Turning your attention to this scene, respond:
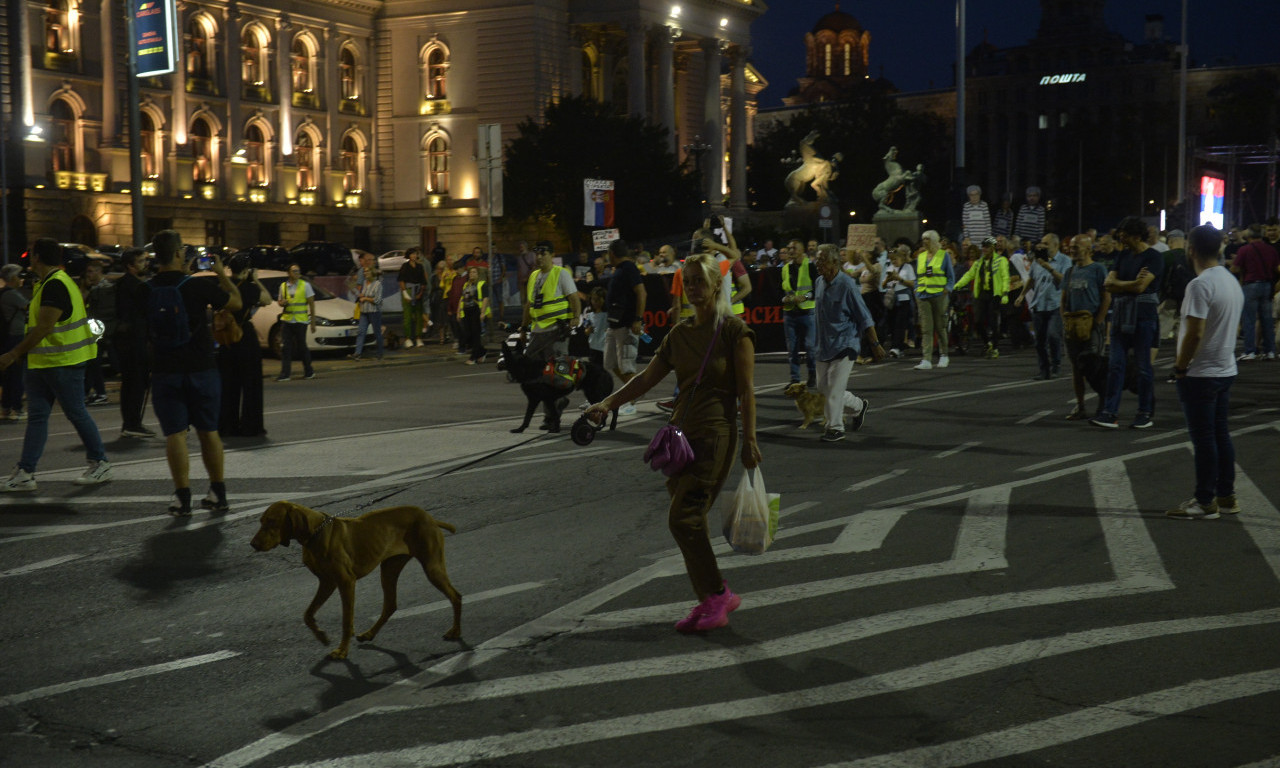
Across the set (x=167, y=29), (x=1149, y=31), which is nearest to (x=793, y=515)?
(x=167, y=29)

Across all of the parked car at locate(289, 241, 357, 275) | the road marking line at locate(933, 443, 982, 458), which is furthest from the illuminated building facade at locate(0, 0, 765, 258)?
the road marking line at locate(933, 443, 982, 458)

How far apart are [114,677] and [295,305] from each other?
1566 centimetres

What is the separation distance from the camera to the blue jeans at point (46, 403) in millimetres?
10422

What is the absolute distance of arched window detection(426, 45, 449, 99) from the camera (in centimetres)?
6912

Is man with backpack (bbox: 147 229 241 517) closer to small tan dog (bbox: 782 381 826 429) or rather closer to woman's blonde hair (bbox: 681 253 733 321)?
woman's blonde hair (bbox: 681 253 733 321)

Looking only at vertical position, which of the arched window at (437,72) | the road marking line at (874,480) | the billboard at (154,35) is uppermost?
the arched window at (437,72)

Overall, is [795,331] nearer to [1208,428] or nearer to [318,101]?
[1208,428]

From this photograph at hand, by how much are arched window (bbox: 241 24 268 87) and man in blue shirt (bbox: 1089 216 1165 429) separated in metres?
54.9

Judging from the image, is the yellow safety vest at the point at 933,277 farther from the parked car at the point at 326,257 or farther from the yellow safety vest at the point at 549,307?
the parked car at the point at 326,257

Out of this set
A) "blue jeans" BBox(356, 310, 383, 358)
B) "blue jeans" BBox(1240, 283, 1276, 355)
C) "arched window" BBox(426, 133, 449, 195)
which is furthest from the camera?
"arched window" BBox(426, 133, 449, 195)

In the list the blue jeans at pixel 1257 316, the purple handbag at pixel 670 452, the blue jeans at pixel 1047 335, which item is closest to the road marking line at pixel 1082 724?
the purple handbag at pixel 670 452

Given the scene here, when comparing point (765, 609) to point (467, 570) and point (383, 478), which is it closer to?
point (467, 570)

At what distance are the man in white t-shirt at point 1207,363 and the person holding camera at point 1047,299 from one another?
8.13 metres

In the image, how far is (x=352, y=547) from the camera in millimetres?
5844
